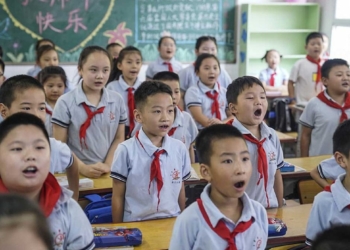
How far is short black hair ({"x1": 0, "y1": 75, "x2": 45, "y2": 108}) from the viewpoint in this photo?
2535 millimetres

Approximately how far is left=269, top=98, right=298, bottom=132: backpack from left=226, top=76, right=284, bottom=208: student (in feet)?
11.3

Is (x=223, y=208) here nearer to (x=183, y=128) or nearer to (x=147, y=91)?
(x=147, y=91)

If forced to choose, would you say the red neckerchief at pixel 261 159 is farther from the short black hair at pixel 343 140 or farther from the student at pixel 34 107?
the student at pixel 34 107

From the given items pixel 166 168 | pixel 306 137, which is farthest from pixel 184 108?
pixel 166 168

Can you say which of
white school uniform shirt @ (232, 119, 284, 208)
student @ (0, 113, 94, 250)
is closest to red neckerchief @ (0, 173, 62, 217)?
student @ (0, 113, 94, 250)

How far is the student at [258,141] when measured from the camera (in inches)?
103

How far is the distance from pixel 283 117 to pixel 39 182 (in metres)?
A: 4.77

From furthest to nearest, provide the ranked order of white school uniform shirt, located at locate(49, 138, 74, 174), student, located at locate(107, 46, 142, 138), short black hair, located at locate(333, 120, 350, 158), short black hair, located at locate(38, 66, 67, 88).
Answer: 1. student, located at locate(107, 46, 142, 138)
2. short black hair, located at locate(38, 66, 67, 88)
3. white school uniform shirt, located at locate(49, 138, 74, 174)
4. short black hair, located at locate(333, 120, 350, 158)

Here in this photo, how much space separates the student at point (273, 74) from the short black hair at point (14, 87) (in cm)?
486

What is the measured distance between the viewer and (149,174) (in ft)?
8.16

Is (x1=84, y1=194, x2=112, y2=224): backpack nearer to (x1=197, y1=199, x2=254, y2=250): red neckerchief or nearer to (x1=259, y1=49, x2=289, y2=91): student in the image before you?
(x1=197, y1=199, x2=254, y2=250): red neckerchief

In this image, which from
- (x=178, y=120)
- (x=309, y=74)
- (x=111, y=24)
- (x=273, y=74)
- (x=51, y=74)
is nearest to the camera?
(x=178, y=120)

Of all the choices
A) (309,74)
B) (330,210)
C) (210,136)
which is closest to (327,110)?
(330,210)

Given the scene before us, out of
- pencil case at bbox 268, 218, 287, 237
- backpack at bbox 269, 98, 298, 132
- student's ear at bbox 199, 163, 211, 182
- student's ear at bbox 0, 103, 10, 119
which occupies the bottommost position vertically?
backpack at bbox 269, 98, 298, 132
